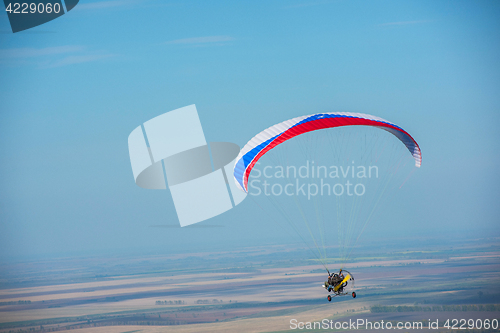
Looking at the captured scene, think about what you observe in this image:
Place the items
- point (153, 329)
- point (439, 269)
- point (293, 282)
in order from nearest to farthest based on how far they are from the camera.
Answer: point (153, 329), point (293, 282), point (439, 269)

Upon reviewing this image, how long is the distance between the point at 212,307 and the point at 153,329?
65.3 ft

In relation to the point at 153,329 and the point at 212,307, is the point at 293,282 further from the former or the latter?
the point at 153,329

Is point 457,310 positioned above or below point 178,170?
below

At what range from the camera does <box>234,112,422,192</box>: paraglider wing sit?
24797mm

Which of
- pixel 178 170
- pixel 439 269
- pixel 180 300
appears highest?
pixel 178 170

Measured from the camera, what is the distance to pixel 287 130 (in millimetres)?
24438

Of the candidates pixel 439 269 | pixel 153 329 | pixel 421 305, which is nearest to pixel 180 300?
pixel 153 329

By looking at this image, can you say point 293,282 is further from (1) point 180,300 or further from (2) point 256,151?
(2) point 256,151

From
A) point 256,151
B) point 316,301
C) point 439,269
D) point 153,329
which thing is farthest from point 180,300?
point 256,151

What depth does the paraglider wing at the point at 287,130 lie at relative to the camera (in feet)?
81.4

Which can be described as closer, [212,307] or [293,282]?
[212,307]

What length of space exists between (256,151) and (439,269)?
555ft

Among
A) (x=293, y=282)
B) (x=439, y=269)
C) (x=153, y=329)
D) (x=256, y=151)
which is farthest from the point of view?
(x=439, y=269)

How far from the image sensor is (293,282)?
16400cm
